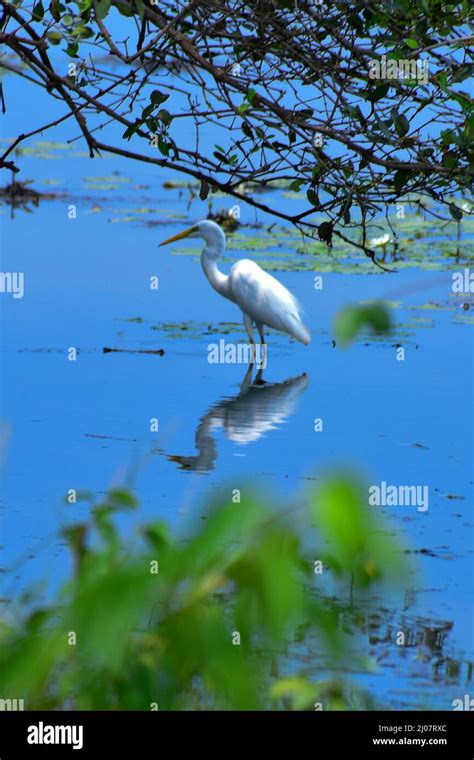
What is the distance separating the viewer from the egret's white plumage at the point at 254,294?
841 centimetres

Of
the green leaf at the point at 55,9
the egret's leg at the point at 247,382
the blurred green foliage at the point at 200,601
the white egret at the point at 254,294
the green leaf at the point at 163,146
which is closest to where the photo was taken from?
the blurred green foliage at the point at 200,601

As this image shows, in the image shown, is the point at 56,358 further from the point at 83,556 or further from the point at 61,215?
the point at 83,556

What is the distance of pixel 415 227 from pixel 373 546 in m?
11.3

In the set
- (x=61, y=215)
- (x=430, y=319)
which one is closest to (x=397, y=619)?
(x=430, y=319)

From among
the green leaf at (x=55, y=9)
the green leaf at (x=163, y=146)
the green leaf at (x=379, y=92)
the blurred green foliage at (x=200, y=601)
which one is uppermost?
the green leaf at (x=55, y=9)

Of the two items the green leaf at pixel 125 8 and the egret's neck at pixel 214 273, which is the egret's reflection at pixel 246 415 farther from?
the green leaf at pixel 125 8

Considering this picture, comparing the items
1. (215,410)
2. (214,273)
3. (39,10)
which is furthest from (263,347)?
(39,10)

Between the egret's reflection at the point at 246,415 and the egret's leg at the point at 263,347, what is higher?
the egret's leg at the point at 263,347

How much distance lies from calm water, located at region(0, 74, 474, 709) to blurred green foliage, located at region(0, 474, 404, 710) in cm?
4

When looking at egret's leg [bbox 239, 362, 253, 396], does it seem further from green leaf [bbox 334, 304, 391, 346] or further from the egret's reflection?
green leaf [bbox 334, 304, 391, 346]

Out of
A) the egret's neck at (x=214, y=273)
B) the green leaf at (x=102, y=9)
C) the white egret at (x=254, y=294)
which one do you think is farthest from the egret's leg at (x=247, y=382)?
the green leaf at (x=102, y=9)

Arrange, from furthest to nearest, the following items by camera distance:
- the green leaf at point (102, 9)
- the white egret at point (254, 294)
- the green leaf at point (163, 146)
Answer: the white egret at point (254, 294) → the green leaf at point (163, 146) → the green leaf at point (102, 9)

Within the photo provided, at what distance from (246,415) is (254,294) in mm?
1943
